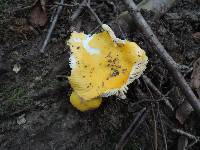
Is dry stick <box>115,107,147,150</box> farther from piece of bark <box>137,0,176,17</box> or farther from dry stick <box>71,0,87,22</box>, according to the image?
dry stick <box>71,0,87,22</box>

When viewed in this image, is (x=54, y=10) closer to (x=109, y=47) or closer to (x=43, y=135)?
(x=109, y=47)

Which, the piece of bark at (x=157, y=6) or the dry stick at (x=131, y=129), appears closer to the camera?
the dry stick at (x=131, y=129)

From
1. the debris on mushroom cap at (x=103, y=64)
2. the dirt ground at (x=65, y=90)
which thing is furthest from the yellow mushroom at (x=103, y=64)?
the dirt ground at (x=65, y=90)

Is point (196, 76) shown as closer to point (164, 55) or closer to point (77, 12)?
point (164, 55)

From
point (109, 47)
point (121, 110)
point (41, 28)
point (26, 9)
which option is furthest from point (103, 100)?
point (26, 9)

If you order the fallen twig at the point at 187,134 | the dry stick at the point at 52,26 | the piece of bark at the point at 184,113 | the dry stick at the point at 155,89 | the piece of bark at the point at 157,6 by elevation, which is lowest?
the fallen twig at the point at 187,134

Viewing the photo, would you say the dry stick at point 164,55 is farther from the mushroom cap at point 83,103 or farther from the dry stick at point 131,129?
the mushroom cap at point 83,103
